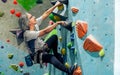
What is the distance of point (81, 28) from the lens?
412cm

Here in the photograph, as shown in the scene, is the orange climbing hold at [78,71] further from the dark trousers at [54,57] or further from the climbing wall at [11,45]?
the climbing wall at [11,45]

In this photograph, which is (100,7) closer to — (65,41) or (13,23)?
(65,41)

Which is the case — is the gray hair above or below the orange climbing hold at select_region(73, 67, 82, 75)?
above

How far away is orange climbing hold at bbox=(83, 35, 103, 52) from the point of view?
3.97m

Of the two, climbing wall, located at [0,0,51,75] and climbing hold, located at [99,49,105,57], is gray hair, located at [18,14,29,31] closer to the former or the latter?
climbing hold, located at [99,49,105,57]

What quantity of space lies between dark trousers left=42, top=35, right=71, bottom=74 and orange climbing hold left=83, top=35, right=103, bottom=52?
0.57 m

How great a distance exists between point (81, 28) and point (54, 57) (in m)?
0.80

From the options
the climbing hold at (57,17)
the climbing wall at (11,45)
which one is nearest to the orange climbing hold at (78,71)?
the climbing hold at (57,17)

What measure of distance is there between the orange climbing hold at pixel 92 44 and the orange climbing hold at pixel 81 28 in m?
0.09

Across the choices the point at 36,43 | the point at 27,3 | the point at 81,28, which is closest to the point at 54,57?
the point at 36,43

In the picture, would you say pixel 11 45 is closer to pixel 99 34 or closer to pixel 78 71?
pixel 78 71

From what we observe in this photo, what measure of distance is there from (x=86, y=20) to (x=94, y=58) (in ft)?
1.44

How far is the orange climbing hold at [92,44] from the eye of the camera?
13.0ft

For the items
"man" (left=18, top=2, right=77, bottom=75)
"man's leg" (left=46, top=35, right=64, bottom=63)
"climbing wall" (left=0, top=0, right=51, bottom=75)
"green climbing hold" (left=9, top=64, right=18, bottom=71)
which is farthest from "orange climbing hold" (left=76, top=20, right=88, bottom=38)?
"green climbing hold" (left=9, top=64, right=18, bottom=71)
